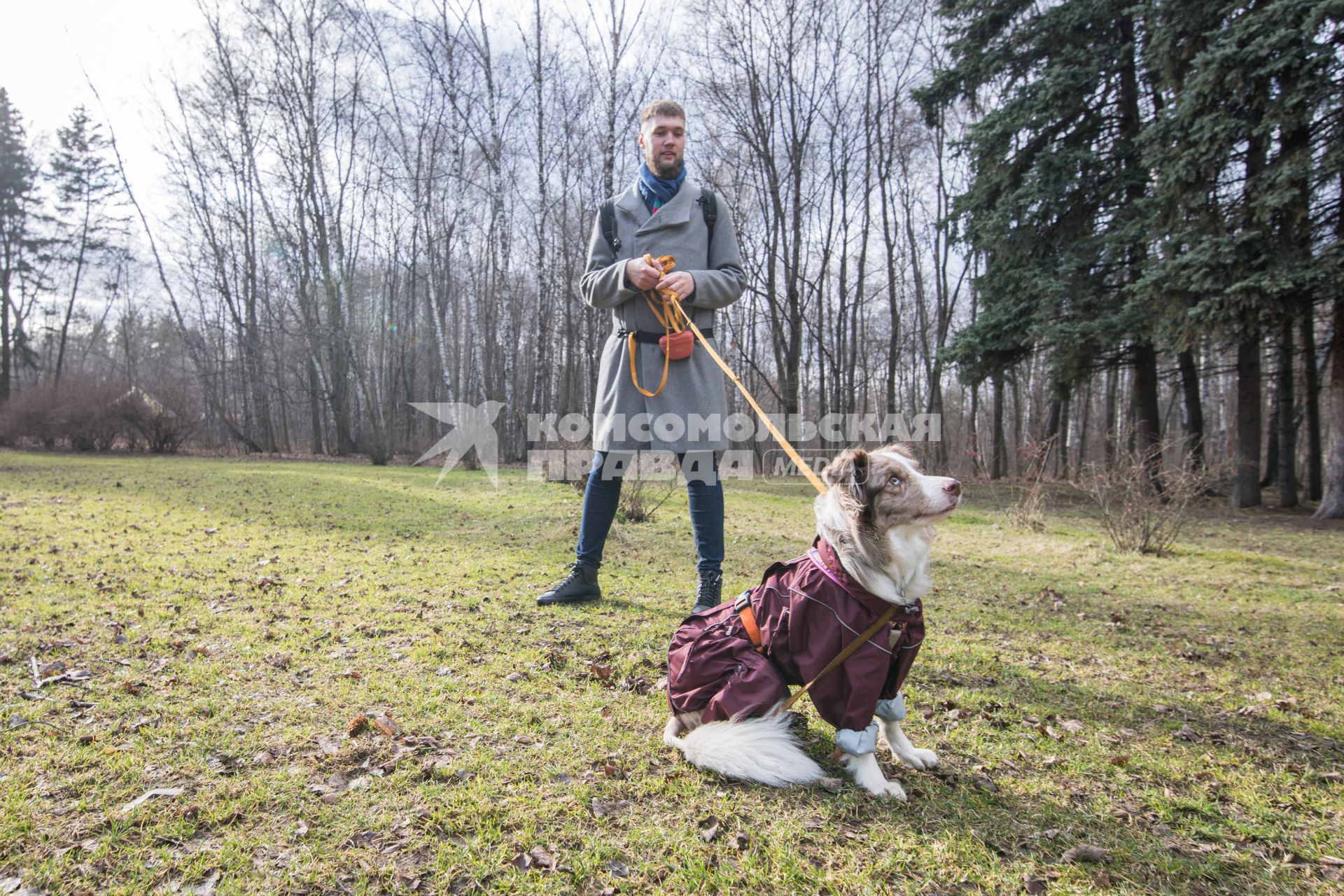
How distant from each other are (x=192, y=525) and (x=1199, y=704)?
26.0 ft

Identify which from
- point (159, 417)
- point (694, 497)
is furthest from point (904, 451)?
point (159, 417)

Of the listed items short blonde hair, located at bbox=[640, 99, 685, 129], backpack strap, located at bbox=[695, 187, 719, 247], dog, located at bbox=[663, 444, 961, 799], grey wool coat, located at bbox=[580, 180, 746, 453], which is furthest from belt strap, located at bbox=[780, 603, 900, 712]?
short blonde hair, located at bbox=[640, 99, 685, 129]

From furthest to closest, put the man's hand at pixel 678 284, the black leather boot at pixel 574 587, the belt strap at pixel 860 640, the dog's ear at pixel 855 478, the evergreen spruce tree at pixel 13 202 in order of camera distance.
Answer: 1. the evergreen spruce tree at pixel 13 202
2. the black leather boot at pixel 574 587
3. the man's hand at pixel 678 284
4. the dog's ear at pixel 855 478
5. the belt strap at pixel 860 640

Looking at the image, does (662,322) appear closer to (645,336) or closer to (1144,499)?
(645,336)

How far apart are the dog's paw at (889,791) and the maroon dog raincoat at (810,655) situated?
0.41ft

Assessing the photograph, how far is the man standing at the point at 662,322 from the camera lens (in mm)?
3393

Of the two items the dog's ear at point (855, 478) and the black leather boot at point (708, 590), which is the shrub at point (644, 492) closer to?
the black leather boot at point (708, 590)

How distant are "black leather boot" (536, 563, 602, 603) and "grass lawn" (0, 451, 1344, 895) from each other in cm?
14

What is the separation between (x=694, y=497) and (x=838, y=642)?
1.55m

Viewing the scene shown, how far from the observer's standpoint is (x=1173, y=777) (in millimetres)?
2209

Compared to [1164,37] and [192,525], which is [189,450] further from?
[1164,37]

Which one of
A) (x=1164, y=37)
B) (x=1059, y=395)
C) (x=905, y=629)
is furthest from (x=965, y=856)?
(x=1164, y=37)

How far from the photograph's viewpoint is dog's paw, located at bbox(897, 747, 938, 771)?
2.24 meters

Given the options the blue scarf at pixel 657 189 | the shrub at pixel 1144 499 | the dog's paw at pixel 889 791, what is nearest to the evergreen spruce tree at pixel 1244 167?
the shrub at pixel 1144 499
